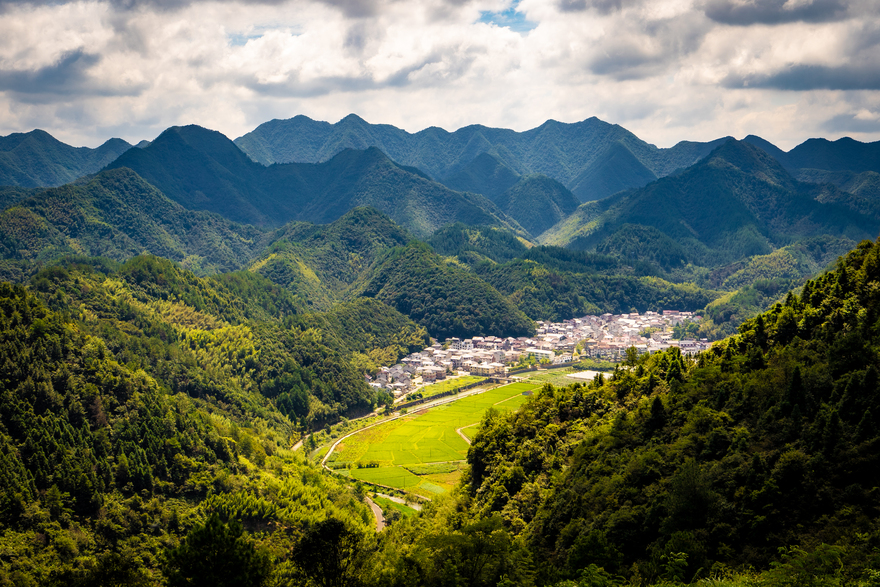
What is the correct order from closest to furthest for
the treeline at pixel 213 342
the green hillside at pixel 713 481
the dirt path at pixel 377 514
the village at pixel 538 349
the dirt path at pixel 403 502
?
the green hillside at pixel 713 481 < the dirt path at pixel 377 514 < the dirt path at pixel 403 502 < the treeline at pixel 213 342 < the village at pixel 538 349

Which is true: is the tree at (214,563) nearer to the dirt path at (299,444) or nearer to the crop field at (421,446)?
the crop field at (421,446)

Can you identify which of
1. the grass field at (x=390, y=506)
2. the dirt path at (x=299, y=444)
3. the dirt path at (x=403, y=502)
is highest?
the dirt path at (x=299, y=444)

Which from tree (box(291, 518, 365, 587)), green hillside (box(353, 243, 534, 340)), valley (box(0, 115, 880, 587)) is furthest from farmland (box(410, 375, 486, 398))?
tree (box(291, 518, 365, 587))

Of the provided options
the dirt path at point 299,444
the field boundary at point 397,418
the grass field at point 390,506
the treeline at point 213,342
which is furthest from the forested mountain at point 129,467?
the field boundary at point 397,418

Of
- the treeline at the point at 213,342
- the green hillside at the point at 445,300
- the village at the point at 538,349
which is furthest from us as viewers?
the green hillside at the point at 445,300

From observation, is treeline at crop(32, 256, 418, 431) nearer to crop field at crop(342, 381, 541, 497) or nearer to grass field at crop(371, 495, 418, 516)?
crop field at crop(342, 381, 541, 497)

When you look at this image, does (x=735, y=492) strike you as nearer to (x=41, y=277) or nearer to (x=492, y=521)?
(x=492, y=521)

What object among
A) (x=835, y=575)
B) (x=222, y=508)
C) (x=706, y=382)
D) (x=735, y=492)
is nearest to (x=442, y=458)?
(x=222, y=508)
